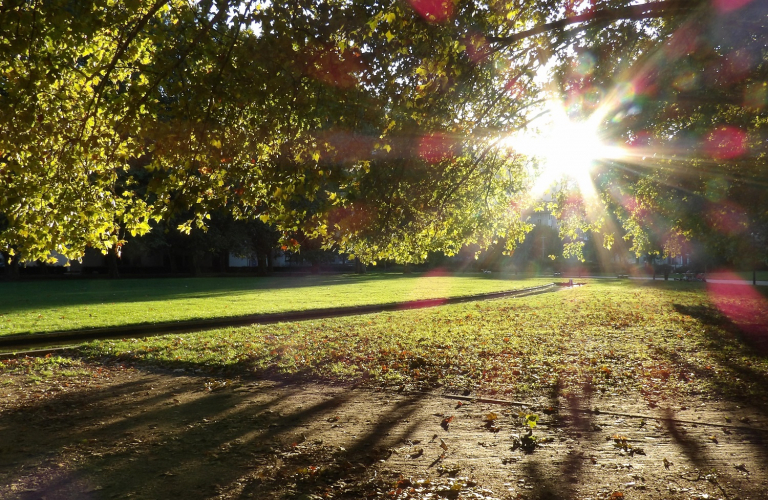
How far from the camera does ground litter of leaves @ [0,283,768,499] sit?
402cm

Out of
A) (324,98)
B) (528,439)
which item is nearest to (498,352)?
(528,439)

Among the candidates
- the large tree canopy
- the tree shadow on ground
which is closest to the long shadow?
the tree shadow on ground

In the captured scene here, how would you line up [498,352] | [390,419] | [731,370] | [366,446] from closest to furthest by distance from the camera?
[366,446] < [390,419] < [731,370] < [498,352]

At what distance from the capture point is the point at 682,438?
197 inches

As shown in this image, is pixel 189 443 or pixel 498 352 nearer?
pixel 189 443

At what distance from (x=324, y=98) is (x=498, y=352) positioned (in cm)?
530

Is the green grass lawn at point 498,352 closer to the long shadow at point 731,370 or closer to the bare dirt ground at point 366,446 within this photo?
the long shadow at point 731,370

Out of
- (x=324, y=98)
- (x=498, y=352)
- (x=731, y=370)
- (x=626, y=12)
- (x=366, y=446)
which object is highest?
(x=626, y=12)

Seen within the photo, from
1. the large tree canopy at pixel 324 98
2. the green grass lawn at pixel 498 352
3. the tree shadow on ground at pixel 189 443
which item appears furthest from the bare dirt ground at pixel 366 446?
the large tree canopy at pixel 324 98

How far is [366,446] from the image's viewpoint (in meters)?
4.86

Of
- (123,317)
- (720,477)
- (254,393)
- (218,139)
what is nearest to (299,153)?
(218,139)

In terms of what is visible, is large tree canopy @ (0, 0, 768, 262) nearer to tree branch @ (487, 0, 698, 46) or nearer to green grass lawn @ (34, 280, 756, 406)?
tree branch @ (487, 0, 698, 46)

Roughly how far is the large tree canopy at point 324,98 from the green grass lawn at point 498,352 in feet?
6.69

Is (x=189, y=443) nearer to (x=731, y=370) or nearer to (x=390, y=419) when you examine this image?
(x=390, y=419)
